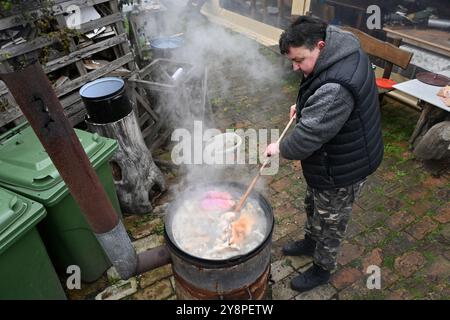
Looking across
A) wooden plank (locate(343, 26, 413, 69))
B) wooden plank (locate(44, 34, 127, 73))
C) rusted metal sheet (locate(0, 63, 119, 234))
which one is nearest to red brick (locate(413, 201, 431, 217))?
wooden plank (locate(343, 26, 413, 69))

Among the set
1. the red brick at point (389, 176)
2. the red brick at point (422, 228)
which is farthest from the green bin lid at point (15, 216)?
the red brick at point (389, 176)

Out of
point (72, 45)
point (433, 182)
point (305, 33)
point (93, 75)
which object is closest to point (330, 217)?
point (305, 33)

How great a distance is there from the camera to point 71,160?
8.01 feet

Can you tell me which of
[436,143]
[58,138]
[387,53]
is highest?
[58,138]

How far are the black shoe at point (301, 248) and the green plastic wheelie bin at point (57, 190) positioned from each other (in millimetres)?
2484

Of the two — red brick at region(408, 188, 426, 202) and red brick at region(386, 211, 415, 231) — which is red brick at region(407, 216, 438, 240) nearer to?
red brick at region(386, 211, 415, 231)

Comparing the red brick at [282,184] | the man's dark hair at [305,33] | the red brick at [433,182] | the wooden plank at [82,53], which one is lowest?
the red brick at [433,182]

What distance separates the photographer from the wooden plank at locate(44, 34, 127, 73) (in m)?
4.68

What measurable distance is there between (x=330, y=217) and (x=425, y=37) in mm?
5273

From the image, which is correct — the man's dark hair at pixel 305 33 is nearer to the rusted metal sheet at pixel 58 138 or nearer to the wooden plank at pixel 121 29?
the rusted metal sheet at pixel 58 138

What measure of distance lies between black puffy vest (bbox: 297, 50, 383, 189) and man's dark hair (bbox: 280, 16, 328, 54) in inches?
10.8

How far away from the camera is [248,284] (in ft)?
9.95

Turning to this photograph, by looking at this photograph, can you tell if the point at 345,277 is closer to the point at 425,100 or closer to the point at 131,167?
the point at 131,167

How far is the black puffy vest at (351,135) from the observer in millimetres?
2701
